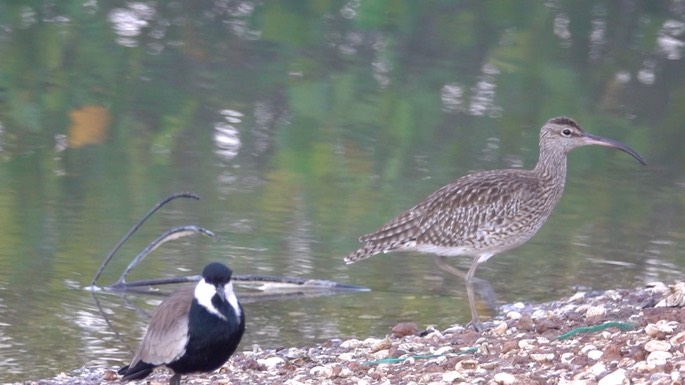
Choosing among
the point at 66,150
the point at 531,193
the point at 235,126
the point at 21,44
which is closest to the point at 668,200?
the point at 531,193

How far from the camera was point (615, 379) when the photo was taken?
6188mm

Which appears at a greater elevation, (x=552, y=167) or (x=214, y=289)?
(x=214, y=289)

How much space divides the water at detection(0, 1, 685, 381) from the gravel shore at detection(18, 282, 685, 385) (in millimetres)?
572

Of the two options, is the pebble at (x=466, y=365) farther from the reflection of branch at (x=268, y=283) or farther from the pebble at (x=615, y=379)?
the reflection of branch at (x=268, y=283)

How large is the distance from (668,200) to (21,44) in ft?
27.5

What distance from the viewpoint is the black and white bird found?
22.3 ft

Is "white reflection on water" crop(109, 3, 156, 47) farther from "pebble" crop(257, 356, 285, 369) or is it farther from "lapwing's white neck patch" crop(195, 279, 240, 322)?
"lapwing's white neck patch" crop(195, 279, 240, 322)

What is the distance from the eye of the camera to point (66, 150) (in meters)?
12.9

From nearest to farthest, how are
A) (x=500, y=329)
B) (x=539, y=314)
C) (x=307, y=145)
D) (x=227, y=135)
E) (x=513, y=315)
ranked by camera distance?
(x=500, y=329) < (x=539, y=314) < (x=513, y=315) < (x=307, y=145) < (x=227, y=135)

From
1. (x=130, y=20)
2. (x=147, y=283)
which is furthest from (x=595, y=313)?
(x=130, y=20)

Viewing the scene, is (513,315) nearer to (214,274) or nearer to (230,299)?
(230,299)

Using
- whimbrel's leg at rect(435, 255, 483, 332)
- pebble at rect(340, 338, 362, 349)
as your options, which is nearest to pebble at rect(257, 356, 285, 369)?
pebble at rect(340, 338, 362, 349)

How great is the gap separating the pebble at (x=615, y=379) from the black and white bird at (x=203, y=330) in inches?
70.5

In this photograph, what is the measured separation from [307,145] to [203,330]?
681 cm
